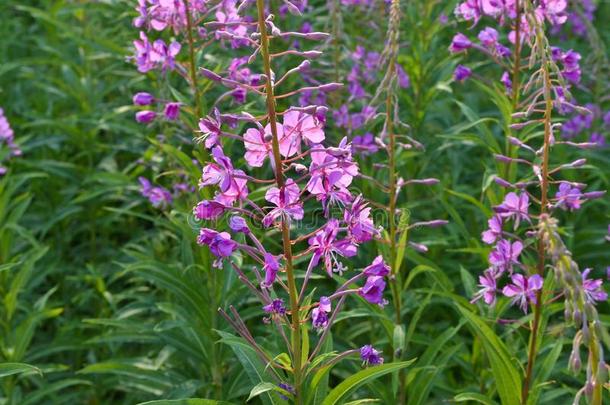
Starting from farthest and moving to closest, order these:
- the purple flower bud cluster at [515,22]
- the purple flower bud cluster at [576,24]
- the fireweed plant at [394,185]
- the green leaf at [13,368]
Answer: the purple flower bud cluster at [576,24]
the purple flower bud cluster at [515,22]
the fireweed plant at [394,185]
the green leaf at [13,368]

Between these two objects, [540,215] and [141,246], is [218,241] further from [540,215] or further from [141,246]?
[141,246]

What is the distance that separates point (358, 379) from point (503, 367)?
804mm

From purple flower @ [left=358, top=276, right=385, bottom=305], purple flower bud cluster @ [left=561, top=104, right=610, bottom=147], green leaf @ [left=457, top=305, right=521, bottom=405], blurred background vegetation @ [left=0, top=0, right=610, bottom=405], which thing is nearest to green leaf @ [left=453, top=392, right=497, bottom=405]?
green leaf @ [left=457, top=305, right=521, bottom=405]

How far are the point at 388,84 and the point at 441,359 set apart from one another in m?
1.38

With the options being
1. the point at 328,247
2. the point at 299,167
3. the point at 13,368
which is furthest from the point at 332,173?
the point at 13,368

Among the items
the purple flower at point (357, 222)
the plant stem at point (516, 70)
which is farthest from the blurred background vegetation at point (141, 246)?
the purple flower at point (357, 222)

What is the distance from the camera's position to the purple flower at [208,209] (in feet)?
9.58

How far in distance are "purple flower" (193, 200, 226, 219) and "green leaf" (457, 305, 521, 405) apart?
1241 mm

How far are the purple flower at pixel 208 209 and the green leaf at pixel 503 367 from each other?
1.24 meters

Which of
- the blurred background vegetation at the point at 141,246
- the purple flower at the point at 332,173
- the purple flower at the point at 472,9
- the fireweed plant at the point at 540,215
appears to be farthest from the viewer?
the purple flower at the point at 472,9

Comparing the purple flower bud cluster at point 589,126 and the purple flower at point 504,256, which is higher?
the purple flower at point 504,256

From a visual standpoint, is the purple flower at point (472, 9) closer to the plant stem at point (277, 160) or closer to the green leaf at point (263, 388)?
the plant stem at point (277, 160)

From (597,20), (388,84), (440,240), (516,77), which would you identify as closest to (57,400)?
(440,240)

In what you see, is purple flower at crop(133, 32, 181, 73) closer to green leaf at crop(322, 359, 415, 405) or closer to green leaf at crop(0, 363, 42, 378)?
green leaf at crop(0, 363, 42, 378)
